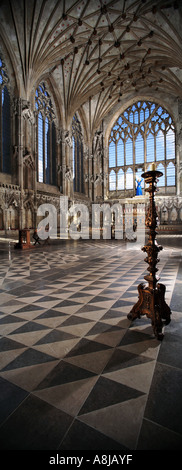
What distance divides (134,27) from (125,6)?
1.42 m

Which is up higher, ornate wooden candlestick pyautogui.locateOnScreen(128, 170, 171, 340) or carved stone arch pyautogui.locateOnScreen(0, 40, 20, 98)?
carved stone arch pyautogui.locateOnScreen(0, 40, 20, 98)

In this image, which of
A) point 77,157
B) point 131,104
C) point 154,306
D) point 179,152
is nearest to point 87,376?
point 154,306

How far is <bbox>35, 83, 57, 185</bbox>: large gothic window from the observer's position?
1700 cm

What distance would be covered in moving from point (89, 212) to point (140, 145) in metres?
8.72

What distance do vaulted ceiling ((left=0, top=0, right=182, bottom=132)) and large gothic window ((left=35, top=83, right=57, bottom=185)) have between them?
1.52 meters

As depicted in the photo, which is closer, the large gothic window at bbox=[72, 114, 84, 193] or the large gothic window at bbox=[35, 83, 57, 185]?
the large gothic window at bbox=[35, 83, 57, 185]

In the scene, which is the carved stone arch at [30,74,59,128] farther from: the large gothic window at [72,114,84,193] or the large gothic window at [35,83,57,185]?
the large gothic window at [72,114,84,193]

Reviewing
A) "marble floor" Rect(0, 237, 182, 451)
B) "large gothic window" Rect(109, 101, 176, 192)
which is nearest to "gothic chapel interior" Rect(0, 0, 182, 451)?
"marble floor" Rect(0, 237, 182, 451)

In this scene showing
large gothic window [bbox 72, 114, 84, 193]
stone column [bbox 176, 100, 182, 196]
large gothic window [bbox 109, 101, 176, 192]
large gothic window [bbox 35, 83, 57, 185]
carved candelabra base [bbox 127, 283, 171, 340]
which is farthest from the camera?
large gothic window [bbox 72, 114, 84, 193]

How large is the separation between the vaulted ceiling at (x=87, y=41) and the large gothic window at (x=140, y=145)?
367cm

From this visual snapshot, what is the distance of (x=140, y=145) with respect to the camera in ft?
76.6

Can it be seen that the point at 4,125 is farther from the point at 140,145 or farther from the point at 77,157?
the point at 140,145
